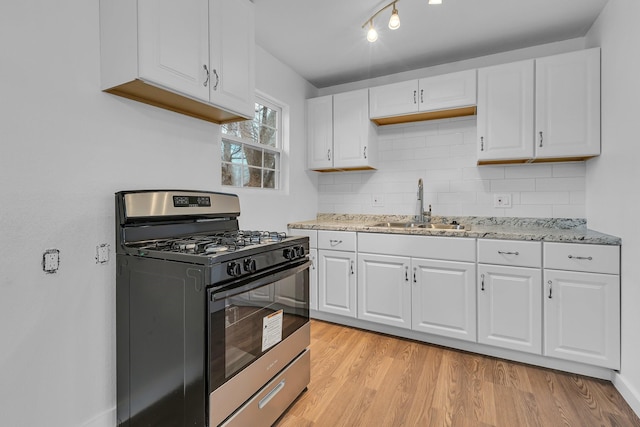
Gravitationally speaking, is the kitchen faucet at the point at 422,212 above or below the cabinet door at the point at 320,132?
below

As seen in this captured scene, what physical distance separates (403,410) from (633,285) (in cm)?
146

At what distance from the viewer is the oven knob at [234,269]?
123cm

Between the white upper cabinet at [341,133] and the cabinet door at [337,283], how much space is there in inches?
37.5

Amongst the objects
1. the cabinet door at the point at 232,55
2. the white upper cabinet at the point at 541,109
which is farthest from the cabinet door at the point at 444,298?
the cabinet door at the point at 232,55

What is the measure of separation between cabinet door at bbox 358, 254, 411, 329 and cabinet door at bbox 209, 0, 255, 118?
1556 millimetres

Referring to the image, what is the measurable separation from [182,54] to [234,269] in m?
1.07

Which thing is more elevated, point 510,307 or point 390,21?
point 390,21

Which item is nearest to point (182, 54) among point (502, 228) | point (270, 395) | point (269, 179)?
point (269, 179)

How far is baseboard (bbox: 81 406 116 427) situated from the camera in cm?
141

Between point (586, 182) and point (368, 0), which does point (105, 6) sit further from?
point (586, 182)

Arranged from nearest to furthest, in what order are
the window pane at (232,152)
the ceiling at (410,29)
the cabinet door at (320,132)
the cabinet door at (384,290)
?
1. the ceiling at (410,29)
2. the window pane at (232,152)
3. the cabinet door at (384,290)
4. the cabinet door at (320,132)

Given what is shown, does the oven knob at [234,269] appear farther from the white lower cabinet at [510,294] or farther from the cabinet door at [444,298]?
the white lower cabinet at [510,294]

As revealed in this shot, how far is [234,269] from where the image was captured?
126 centimetres

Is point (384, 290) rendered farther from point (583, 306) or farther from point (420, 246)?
point (583, 306)
